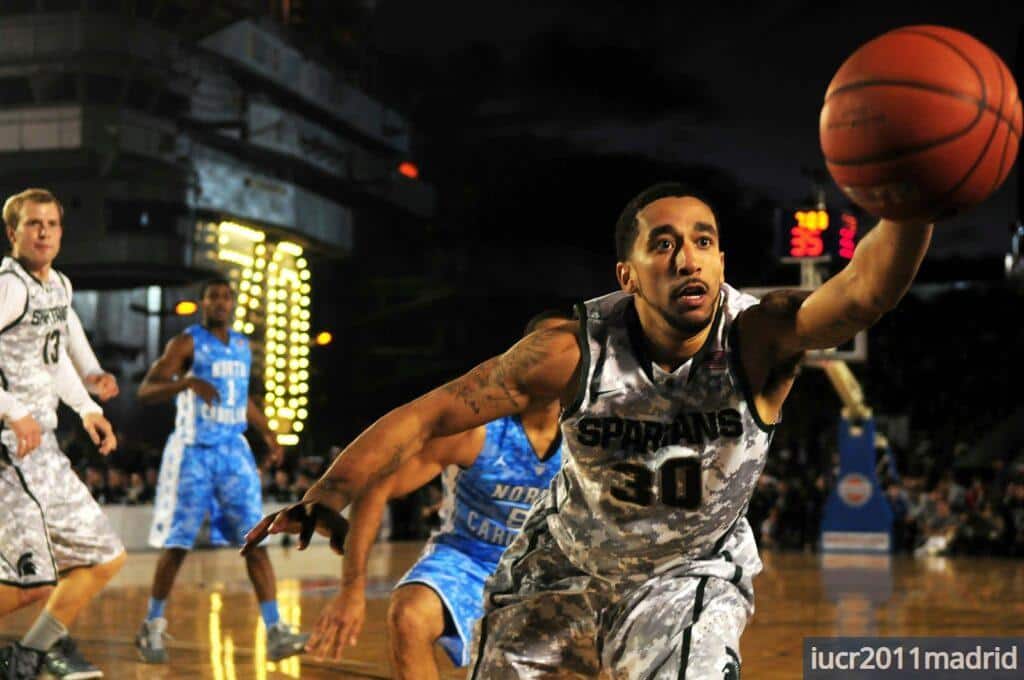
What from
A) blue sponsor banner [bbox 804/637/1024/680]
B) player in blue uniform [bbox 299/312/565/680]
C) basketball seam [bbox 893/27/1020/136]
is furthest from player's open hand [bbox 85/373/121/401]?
basketball seam [bbox 893/27/1020/136]

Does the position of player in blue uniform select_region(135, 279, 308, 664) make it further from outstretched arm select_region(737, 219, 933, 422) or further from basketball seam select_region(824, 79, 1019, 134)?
basketball seam select_region(824, 79, 1019, 134)

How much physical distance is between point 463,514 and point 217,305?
4.00 m

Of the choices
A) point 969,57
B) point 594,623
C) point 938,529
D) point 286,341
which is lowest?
point 938,529

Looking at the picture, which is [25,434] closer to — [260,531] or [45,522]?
[45,522]

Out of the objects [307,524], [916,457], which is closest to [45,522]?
[307,524]

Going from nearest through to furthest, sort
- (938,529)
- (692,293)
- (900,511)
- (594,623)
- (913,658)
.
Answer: (692,293) < (594,623) < (913,658) < (900,511) < (938,529)

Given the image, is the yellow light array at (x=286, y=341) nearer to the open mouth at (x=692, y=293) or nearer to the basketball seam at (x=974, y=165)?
the open mouth at (x=692, y=293)

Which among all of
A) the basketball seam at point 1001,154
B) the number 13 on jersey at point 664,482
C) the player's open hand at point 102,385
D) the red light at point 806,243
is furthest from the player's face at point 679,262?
the red light at point 806,243

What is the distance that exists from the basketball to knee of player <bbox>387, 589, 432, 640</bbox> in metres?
2.48

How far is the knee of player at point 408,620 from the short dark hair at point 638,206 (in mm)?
1724

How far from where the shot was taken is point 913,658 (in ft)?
27.7

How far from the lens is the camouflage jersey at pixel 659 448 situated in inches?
A: 149

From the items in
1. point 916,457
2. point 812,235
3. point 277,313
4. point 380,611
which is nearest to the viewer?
point 380,611

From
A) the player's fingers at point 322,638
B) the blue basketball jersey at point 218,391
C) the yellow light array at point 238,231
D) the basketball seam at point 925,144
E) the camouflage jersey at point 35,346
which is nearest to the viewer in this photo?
the basketball seam at point 925,144
